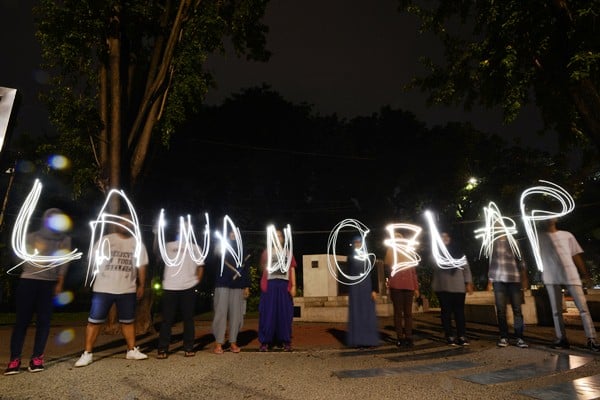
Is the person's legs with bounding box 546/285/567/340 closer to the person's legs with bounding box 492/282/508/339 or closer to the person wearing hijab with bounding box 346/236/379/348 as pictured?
the person's legs with bounding box 492/282/508/339

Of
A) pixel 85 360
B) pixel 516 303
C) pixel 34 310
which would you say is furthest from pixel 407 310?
pixel 34 310

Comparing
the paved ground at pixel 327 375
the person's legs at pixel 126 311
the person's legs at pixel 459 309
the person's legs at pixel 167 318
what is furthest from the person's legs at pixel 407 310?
the person's legs at pixel 126 311

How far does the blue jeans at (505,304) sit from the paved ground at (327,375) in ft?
1.15

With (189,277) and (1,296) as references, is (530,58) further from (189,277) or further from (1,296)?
(1,296)

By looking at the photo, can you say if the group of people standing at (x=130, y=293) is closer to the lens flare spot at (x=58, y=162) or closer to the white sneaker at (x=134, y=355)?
the white sneaker at (x=134, y=355)

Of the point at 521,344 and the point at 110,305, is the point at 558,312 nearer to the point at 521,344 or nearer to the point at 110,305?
the point at 521,344

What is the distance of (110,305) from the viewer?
19.4 feet

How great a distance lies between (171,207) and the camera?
25.0 metres

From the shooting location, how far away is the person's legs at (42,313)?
5.43 meters

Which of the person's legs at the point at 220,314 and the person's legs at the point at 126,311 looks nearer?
the person's legs at the point at 126,311

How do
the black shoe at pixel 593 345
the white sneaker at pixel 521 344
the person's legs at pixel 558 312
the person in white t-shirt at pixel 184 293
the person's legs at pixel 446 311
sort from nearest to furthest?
the black shoe at pixel 593 345 → the person in white t-shirt at pixel 184 293 → the person's legs at pixel 558 312 → the white sneaker at pixel 521 344 → the person's legs at pixel 446 311

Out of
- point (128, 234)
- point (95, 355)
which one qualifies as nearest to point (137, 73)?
point (128, 234)

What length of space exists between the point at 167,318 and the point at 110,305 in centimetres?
84

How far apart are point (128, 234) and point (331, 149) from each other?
27.0 m
